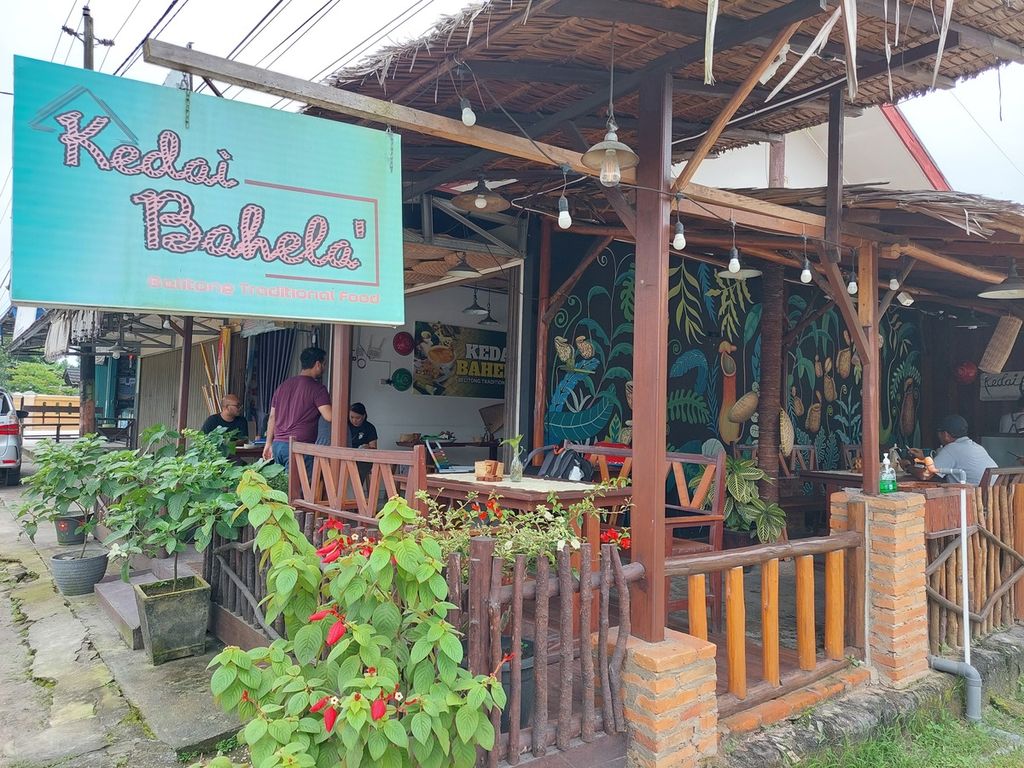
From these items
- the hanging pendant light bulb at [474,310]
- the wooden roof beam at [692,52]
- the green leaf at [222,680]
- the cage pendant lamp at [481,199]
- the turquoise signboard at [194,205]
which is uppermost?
the wooden roof beam at [692,52]

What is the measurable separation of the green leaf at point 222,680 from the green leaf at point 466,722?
2.48 feet

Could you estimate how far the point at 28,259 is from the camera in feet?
6.33

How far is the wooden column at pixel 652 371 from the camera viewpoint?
2943 mm

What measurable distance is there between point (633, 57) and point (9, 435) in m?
11.7

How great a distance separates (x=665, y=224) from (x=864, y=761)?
2.84m

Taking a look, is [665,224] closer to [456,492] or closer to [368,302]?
[368,302]

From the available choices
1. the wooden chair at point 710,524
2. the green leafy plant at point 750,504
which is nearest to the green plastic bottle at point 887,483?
the wooden chair at point 710,524

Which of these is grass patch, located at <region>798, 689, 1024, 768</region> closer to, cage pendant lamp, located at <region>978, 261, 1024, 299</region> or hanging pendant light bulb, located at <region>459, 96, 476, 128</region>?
cage pendant lamp, located at <region>978, 261, 1024, 299</region>

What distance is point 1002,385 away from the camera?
9969 millimetres

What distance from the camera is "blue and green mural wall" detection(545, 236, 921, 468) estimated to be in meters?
6.90

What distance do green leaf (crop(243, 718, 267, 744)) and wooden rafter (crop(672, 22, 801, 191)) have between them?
2.65 metres

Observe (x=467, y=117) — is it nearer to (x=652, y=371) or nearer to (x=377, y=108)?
(x=377, y=108)

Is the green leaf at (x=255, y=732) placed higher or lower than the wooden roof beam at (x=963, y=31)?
lower

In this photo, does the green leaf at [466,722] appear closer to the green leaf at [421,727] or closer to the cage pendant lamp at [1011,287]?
the green leaf at [421,727]
